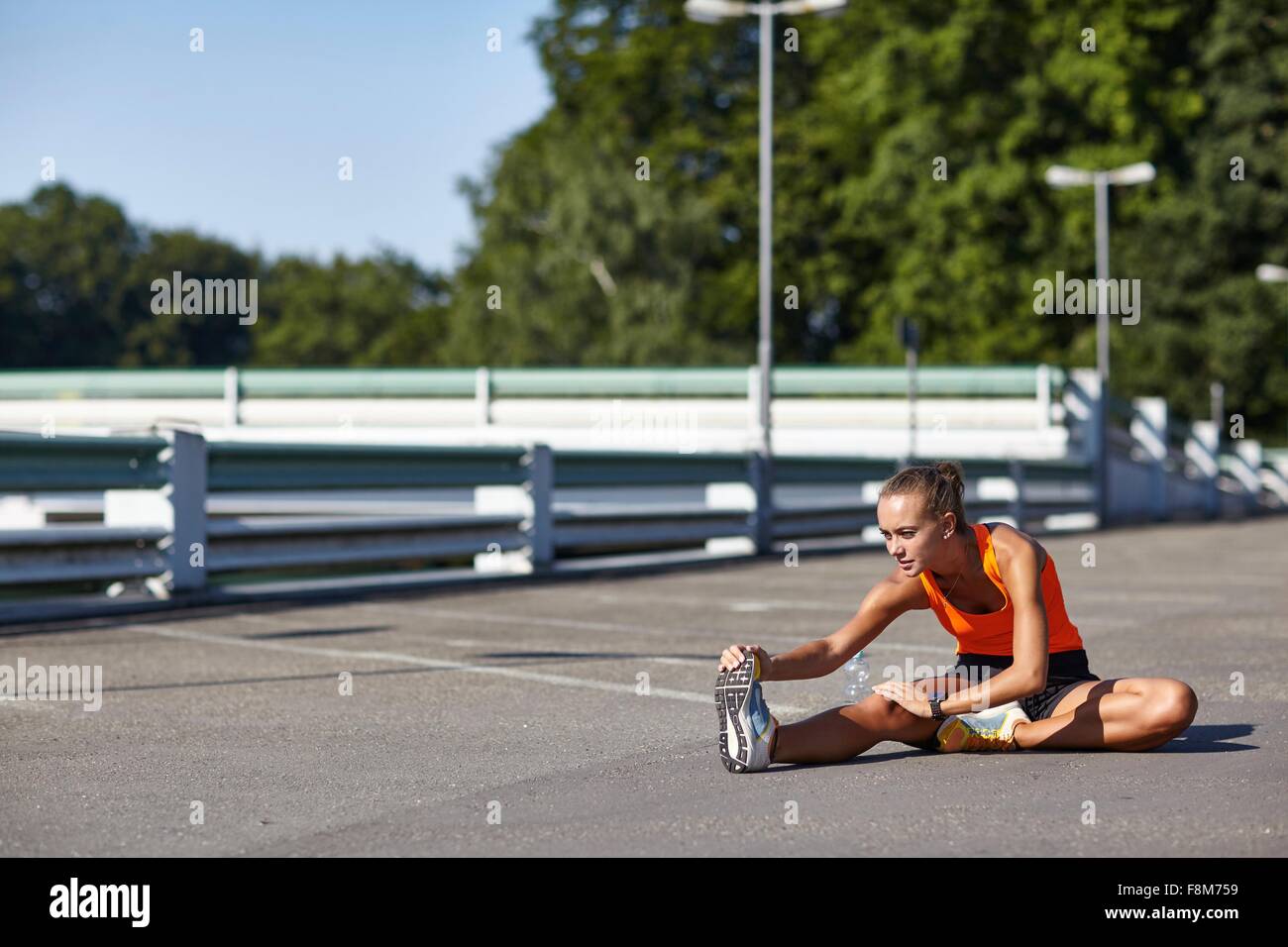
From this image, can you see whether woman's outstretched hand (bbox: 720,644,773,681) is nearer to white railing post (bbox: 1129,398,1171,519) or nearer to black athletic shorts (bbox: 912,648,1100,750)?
black athletic shorts (bbox: 912,648,1100,750)

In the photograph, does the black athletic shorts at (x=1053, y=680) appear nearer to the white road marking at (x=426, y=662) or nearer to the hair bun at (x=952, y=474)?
the hair bun at (x=952, y=474)

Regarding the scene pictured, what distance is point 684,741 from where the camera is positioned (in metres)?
6.09

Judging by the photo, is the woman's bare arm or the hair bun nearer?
the hair bun

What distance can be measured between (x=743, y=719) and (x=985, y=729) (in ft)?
2.90

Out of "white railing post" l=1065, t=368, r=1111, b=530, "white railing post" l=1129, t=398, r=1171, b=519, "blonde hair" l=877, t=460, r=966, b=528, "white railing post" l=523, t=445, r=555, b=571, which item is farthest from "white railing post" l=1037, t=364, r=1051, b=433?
"blonde hair" l=877, t=460, r=966, b=528

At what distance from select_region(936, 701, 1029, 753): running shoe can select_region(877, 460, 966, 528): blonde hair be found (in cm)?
69

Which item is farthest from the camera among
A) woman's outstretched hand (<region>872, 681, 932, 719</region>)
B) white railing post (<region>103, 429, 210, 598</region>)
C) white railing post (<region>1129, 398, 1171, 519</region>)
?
white railing post (<region>1129, 398, 1171, 519</region>)

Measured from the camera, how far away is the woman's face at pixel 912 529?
17.2 ft

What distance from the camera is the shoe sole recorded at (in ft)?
17.3

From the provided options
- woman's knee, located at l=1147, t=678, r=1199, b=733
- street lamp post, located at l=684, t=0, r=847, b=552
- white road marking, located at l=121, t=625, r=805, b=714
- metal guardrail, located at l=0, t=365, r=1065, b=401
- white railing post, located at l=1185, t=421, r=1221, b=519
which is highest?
street lamp post, located at l=684, t=0, r=847, b=552

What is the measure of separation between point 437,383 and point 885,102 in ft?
68.9

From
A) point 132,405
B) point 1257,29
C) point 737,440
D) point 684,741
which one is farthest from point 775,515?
point 1257,29

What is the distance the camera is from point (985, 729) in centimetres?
571

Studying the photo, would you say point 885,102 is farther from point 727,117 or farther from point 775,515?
point 775,515
